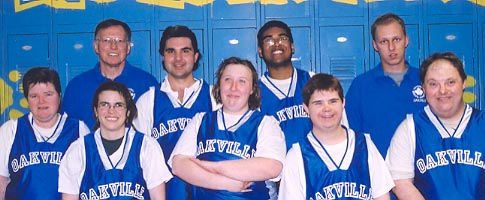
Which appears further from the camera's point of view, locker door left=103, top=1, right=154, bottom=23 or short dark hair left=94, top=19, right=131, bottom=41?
locker door left=103, top=1, right=154, bottom=23

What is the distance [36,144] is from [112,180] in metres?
0.69

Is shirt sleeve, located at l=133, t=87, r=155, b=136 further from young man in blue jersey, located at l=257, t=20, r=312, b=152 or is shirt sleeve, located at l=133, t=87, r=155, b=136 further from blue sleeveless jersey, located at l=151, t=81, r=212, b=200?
young man in blue jersey, located at l=257, t=20, r=312, b=152

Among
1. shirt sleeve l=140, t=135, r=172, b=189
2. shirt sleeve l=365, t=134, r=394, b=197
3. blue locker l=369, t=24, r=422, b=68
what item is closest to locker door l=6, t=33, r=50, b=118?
Result: shirt sleeve l=140, t=135, r=172, b=189

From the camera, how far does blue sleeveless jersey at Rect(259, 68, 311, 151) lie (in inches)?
151

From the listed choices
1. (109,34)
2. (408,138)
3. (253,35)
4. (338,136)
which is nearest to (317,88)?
(338,136)

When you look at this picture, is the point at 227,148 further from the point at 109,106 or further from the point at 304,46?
the point at 304,46

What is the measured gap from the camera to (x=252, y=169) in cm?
319

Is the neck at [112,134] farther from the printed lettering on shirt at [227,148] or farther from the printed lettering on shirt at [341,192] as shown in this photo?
the printed lettering on shirt at [341,192]

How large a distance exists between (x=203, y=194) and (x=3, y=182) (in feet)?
4.41

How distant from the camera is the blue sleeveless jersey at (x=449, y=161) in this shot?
323cm

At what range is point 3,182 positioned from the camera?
3.71 metres

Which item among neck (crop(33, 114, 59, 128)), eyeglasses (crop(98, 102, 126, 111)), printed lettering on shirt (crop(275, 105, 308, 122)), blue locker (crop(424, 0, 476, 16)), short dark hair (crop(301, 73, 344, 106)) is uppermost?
blue locker (crop(424, 0, 476, 16))

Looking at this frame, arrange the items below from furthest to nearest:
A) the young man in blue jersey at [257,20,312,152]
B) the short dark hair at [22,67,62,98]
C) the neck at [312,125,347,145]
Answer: the young man in blue jersey at [257,20,312,152] < the short dark hair at [22,67,62,98] < the neck at [312,125,347,145]

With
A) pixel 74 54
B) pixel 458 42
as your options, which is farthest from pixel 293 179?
pixel 74 54
